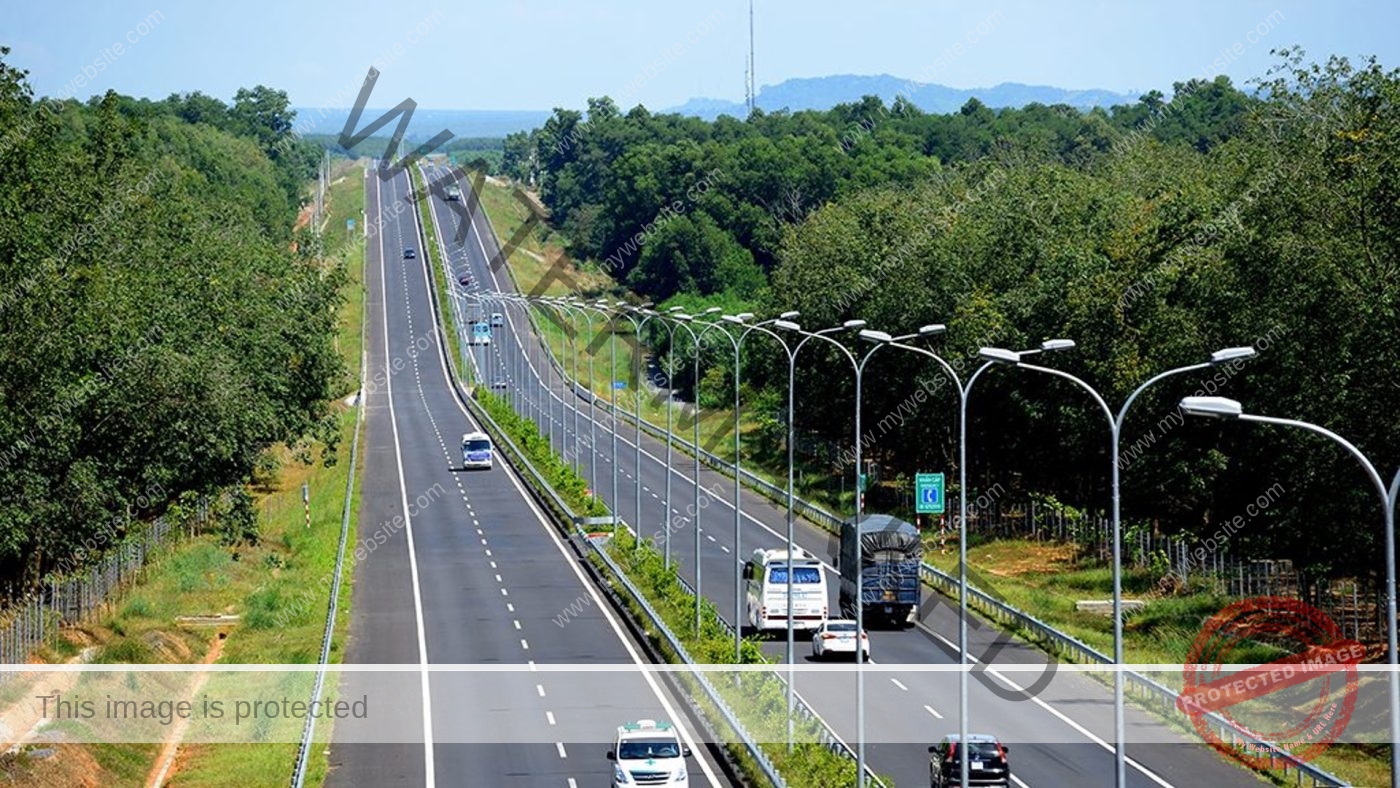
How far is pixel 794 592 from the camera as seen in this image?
5406cm

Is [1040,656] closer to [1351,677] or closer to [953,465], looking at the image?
[1351,677]

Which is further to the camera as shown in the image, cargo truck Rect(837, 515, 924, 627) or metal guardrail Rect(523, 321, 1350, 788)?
cargo truck Rect(837, 515, 924, 627)

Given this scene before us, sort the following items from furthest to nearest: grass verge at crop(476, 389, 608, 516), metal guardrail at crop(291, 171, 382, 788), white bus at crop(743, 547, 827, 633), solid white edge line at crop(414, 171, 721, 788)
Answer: grass verge at crop(476, 389, 608, 516)
white bus at crop(743, 547, 827, 633)
solid white edge line at crop(414, 171, 721, 788)
metal guardrail at crop(291, 171, 382, 788)

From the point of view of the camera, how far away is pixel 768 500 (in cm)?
8750

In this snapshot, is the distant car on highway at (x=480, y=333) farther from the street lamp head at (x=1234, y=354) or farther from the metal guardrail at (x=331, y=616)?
the street lamp head at (x=1234, y=354)

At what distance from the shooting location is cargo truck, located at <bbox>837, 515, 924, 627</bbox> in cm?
5506

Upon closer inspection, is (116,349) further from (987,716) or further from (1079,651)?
(1079,651)

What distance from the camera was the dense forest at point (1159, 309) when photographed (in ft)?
154

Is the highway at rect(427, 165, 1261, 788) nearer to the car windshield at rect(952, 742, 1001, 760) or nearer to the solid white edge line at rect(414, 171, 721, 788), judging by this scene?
the car windshield at rect(952, 742, 1001, 760)

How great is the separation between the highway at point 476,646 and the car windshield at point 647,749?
1.99 meters

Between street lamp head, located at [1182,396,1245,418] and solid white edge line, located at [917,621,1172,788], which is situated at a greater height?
street lamp head, located at [1182,396,1245,418]

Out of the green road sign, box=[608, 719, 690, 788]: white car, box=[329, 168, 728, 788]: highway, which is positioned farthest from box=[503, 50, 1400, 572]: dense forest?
box=[608, 719, 690, 788]: white car

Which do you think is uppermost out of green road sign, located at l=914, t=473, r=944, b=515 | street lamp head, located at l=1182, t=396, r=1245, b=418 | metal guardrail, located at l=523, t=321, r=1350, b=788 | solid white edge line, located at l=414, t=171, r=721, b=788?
street lamp head, located at l=1182, t=396, r=1245, b=418

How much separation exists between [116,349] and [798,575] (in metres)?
21.3
